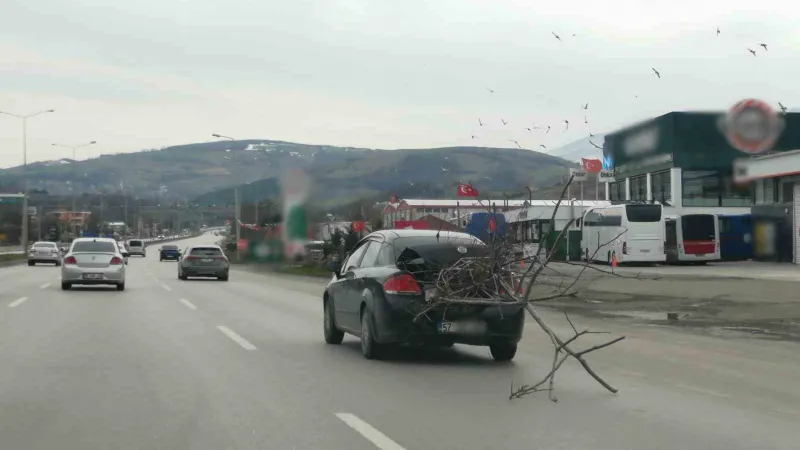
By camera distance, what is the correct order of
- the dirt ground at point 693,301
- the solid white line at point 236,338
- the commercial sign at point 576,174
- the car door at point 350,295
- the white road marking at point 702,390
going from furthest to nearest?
the dirt ground at point 693,301, the solid white line at point 236,338, the car door at point 350,295, the commercial sign at point 576,174, the white road marking at point 702,390

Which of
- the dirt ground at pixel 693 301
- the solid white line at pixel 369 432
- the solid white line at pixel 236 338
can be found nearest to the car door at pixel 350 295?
the solid white line at pixel 236 338

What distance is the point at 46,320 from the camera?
57.5ft

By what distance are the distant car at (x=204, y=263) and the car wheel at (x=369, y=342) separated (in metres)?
26.1

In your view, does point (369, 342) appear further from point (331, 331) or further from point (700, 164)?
point (700, 164)

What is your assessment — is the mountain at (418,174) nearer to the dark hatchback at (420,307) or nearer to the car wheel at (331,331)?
the dark hatchback at (420,307)

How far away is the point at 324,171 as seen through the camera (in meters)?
42.2

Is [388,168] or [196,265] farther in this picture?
[388,168]

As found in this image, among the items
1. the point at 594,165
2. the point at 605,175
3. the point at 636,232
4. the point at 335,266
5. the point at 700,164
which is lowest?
the point at 335,266

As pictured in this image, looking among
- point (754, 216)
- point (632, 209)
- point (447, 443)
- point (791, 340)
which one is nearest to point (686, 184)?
point (754, 216)

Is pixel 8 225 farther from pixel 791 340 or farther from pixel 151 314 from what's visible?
pixel 791 340

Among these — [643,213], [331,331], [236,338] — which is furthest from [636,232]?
[331,331]

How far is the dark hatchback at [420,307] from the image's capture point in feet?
37.3

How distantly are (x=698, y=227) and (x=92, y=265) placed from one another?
3218 cm

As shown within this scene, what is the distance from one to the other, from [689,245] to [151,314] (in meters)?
36.0
